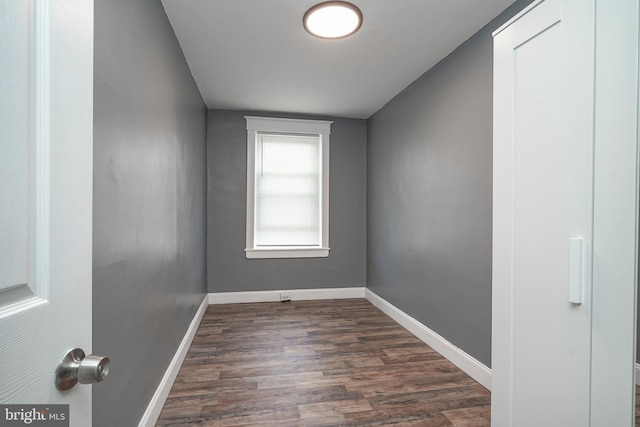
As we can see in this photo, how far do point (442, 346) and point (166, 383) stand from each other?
6.91ft

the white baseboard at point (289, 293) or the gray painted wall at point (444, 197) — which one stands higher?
the gray painted wall at point (444, 197)

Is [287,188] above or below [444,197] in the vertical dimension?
above

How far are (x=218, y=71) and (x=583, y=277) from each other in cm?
303

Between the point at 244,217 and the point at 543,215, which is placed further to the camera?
the point at 244,217

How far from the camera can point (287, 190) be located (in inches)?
164

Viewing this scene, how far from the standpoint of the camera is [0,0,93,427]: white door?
0.40 m

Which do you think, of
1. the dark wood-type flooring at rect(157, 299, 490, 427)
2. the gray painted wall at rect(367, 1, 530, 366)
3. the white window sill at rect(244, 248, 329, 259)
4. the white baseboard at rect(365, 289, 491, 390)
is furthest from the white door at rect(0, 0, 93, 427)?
the white window sill at rect(244, 248, 329, 259)

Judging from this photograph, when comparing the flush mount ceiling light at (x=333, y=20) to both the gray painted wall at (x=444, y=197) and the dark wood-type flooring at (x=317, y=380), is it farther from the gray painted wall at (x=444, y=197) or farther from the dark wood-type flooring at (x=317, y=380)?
the dark wood-type flooring at (x=317, y=380)

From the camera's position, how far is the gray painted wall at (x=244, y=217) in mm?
3941

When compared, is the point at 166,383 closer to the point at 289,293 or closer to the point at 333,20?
the point at 289,293

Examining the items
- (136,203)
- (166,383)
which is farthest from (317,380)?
(136,203)

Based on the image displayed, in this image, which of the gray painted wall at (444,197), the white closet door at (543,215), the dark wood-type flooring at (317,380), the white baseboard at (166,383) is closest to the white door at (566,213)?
the white closet door at (543,215)

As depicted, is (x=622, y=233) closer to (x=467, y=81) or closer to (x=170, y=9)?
(x=467, y=81)

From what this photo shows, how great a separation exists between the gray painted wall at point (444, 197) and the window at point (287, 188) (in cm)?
90
